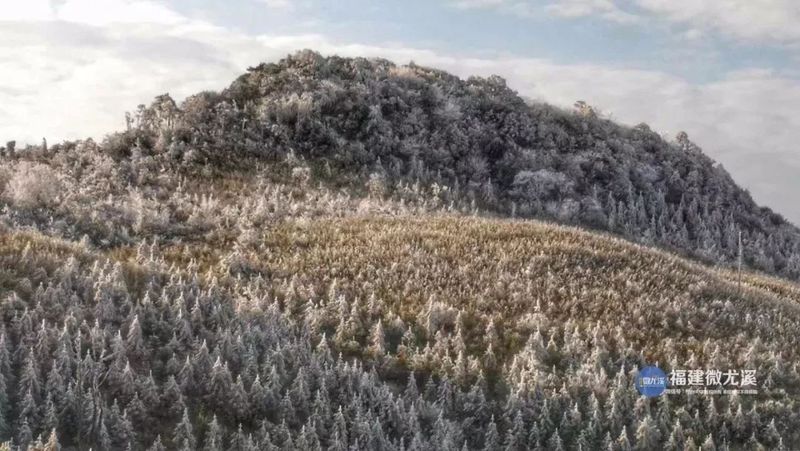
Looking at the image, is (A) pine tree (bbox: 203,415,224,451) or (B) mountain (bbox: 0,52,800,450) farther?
(B) mountain (bbox: 0,52,800,450)

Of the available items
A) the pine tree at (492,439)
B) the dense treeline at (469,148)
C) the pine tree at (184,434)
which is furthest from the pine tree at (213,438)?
the dense treeline at (469,148)

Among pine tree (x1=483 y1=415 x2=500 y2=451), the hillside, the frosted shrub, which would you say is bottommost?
pine tree (x1=483 y1=415 x2=500 y2=451)

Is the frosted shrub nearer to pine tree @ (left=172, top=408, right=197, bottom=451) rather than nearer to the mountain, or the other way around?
the mountain

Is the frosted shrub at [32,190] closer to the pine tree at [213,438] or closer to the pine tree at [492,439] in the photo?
the pine tree at [213,438]

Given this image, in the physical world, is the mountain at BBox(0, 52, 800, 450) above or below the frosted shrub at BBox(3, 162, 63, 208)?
below

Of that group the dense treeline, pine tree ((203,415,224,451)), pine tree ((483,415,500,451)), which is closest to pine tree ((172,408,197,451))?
pine tree ((203,415,224,451))

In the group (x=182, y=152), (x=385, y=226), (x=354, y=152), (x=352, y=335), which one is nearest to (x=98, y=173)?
(x=182, y=152)

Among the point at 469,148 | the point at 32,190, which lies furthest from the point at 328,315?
the point at 469,148

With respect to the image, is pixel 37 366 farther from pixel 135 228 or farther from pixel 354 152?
pixel 354 152
